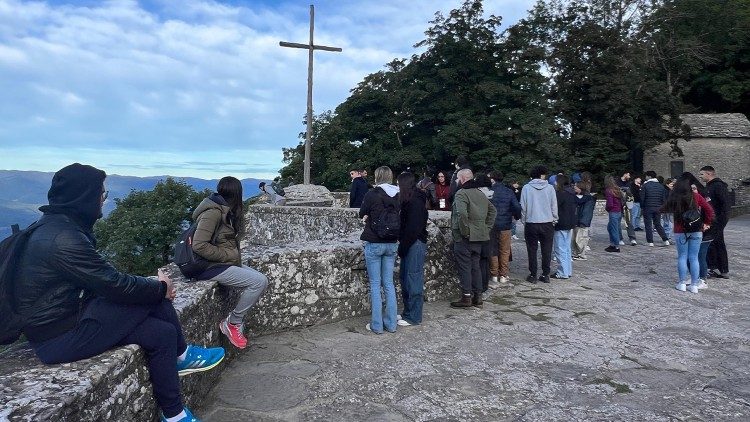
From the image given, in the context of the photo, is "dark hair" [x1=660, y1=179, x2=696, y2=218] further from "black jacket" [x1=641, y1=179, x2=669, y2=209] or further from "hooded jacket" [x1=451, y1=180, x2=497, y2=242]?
"black jacket" [x1=641, y1=179, x2=669, y2=209]

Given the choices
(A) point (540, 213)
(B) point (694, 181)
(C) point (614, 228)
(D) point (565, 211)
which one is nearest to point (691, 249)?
(B) point (694, 181)

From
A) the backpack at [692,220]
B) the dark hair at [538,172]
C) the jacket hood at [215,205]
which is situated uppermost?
the dark hair at [538,172]

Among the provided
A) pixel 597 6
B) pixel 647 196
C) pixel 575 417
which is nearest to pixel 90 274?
pixel 575 417

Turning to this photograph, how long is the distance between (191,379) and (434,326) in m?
2.99

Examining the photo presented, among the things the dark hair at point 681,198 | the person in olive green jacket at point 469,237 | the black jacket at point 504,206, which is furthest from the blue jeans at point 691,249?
the person in olive green jacket at point 469,237

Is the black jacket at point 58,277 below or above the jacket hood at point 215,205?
below

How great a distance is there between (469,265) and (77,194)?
4885 mm

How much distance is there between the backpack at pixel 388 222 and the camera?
5562mm

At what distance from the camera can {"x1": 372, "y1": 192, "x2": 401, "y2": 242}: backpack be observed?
219 inches

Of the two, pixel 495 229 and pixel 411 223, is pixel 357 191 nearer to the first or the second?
pixel 495 229

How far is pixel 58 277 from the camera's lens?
2.59 metres

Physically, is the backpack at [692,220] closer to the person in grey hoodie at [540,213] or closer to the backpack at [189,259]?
the person in grey hoodie at [540,213]

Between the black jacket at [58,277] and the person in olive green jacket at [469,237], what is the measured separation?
15.3ft

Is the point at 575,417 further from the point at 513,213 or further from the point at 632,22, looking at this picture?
the point at 632,22
